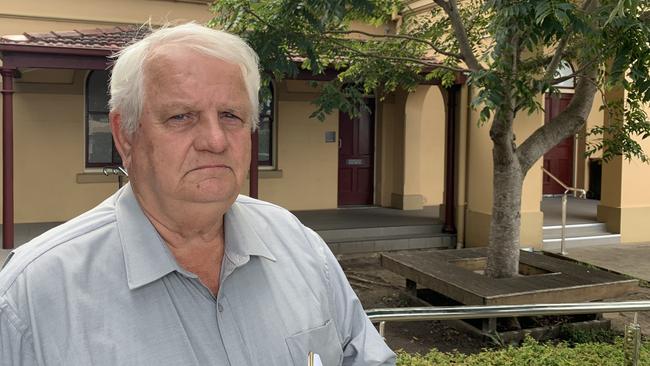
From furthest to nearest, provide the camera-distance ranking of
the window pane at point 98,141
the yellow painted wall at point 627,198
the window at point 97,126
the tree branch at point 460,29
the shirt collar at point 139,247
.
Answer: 1. the yellow painted wall at point 627,198
2. the window pane at point 98,141
3. the window at point 97,126
4. the tree branch at point 460,29
5. the shirt collar at point 139,247

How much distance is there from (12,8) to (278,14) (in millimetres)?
7025

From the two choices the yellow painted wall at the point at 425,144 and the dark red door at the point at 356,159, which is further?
the dark red door at the point at 356,159

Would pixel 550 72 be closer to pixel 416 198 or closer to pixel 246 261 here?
pixel 246 261

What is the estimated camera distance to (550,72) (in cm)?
594

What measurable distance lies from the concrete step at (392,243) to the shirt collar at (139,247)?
8.70 meters

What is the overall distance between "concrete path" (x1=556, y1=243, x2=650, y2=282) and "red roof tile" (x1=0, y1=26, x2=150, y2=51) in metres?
7.49

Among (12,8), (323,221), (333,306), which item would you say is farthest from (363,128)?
(333,306)

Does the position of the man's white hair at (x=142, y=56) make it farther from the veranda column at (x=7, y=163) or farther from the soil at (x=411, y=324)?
the veranda column at (x=7, y=163)

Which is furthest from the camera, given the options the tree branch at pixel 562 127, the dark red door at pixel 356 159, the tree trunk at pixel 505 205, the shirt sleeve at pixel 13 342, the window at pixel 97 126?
the dark red door at pixel 356 159

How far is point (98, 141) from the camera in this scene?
11.1 m

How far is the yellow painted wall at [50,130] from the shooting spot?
1045 centimetres

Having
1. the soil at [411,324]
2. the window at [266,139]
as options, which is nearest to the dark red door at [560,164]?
the window at [266,139]

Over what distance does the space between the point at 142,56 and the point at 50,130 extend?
1010 centimetres

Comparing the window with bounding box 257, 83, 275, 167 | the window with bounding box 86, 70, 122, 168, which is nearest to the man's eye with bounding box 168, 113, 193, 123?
the window with bounding box 86, 70, 122, 168
